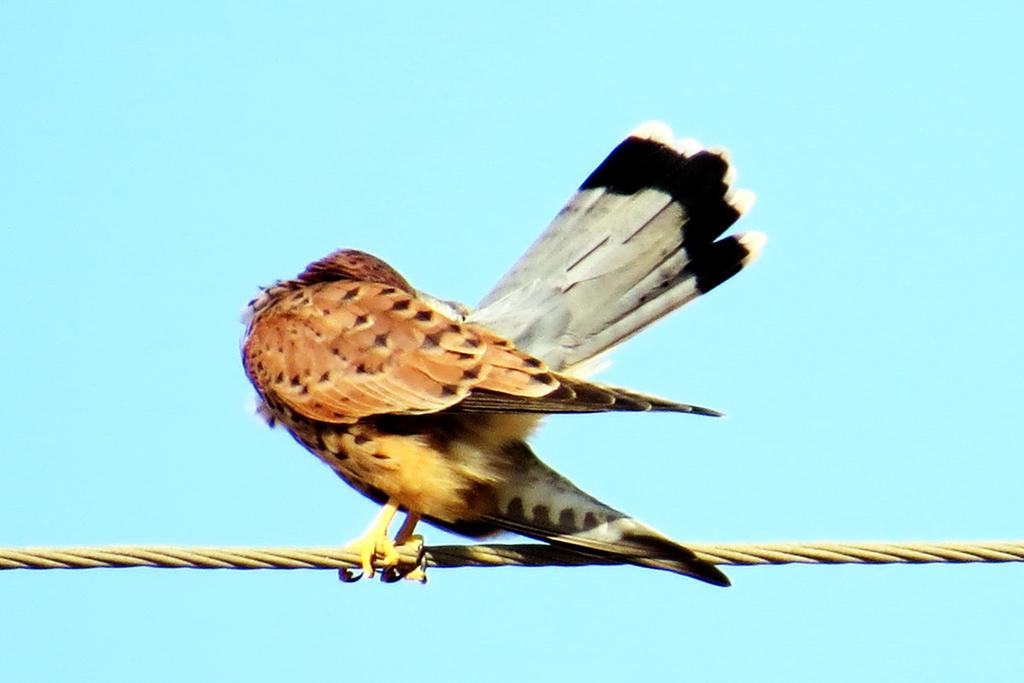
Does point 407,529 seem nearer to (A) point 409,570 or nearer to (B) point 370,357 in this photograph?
(A) point 409,570

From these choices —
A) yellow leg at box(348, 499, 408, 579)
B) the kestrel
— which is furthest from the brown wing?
yellow leg at box(348, 499, 408, 579)

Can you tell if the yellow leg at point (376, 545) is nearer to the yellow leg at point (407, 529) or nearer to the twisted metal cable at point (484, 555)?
the yellow leg at point (407, 529)

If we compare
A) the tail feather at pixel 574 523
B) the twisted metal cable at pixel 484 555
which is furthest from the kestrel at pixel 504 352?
the twisted metal cable at pixel 484 555

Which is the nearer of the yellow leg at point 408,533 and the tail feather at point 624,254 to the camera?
the yellow leg at point 408,533

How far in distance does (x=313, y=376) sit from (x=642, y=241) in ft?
3.65

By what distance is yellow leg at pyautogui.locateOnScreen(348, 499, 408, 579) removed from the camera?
14.2 ft

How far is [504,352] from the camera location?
4.20 metres

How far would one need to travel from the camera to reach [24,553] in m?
3.51

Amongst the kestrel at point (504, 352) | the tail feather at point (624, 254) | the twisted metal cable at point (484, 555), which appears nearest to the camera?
the twisted metal cable at point (484, 555)

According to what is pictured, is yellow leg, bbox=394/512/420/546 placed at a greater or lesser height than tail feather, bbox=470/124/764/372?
lesser

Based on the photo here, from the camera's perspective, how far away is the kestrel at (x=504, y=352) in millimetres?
4133

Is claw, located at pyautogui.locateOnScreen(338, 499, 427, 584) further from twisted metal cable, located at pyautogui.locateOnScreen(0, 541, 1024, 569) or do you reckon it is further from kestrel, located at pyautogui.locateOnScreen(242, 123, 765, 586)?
twisted metal cable, located at pyautogui.locateOnScreen(0, 541, 1024, 569)

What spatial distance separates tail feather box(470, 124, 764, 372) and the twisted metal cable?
1.02m

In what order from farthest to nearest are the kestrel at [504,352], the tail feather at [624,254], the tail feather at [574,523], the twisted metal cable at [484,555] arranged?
the tail feather at [624,254]
the kestrel at [504,352]
the tail feather at [574,523]
the twisted metal cable at [484,555]
